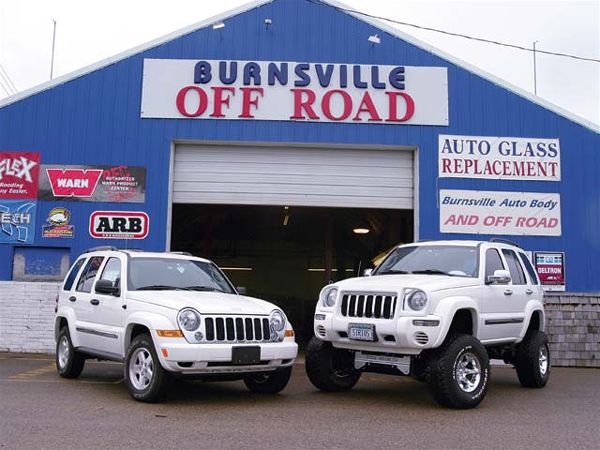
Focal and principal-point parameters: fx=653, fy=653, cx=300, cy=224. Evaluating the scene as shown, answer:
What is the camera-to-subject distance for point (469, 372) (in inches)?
303

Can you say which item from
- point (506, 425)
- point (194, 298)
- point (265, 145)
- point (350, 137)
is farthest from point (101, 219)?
point (506, 425)

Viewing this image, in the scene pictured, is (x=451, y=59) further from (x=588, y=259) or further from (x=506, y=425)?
(x=506, y=425)

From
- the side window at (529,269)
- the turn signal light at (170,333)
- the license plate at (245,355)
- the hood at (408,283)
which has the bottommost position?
the license plate at (245,355)

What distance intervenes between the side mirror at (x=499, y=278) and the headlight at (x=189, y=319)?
3.75 m

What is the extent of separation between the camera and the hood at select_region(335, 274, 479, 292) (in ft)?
25.2

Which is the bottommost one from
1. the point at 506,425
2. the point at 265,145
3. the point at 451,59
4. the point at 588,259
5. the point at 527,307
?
the point at 506,425

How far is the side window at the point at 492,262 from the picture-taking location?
8.66 m

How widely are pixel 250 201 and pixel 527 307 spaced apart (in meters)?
7.03

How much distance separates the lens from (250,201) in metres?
14.6

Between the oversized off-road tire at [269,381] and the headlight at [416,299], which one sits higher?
the headlight at [416,299]

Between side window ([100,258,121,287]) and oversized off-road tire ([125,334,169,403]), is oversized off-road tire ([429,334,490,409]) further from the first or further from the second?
side window ([100,258,121,287])

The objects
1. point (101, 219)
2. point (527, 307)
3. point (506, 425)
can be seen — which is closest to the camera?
point (506, 425)

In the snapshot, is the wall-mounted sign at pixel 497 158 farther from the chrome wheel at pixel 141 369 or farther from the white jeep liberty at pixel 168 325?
the chrome wheel at pixel 141 369

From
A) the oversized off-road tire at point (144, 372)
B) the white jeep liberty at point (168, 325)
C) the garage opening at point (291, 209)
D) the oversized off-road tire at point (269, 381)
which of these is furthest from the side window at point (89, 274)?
the garage opening at point (291, 209)
